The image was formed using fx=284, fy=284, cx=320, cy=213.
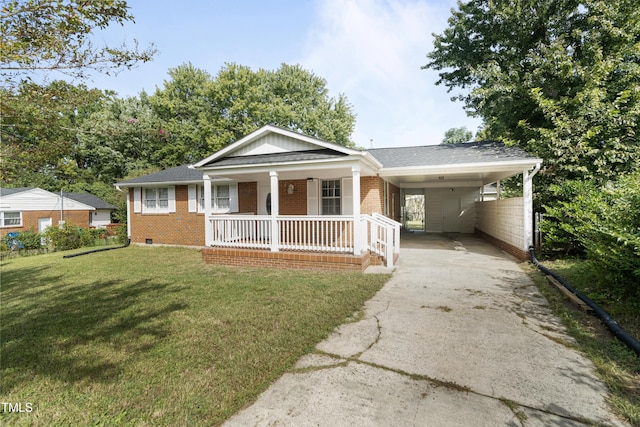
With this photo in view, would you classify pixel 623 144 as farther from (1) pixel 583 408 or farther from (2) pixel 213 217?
(2) pixel 213 217

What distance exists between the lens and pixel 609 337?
3420mm

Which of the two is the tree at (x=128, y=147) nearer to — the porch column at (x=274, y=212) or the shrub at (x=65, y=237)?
the shrub at (x=65, y=237)

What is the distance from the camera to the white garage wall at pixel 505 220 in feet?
28.1

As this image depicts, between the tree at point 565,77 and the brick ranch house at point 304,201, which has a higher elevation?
the tree at point 565,77

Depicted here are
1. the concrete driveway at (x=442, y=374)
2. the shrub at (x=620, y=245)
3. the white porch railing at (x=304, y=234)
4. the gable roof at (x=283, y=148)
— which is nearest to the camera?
the concrete driveway at (x=442, y=374)

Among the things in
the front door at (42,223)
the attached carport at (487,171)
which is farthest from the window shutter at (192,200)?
the front door at (42,223)

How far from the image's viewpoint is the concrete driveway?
218 centimetres

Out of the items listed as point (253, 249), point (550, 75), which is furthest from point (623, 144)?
point (253, 249)

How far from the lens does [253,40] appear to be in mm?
10000

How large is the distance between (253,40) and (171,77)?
74.7ft

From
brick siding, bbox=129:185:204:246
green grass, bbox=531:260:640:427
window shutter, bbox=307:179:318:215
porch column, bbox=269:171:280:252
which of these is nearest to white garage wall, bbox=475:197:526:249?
green grass, bbox=531:260:640:427

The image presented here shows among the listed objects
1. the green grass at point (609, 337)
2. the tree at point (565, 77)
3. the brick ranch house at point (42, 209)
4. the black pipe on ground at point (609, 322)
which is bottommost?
the green grass at point (609, 337)

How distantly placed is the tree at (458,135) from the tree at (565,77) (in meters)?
37.4

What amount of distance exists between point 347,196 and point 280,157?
3.03 metres
